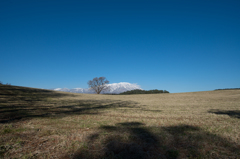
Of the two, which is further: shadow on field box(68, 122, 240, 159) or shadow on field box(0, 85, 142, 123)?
shadow on field box(0, 85, 142, 123)

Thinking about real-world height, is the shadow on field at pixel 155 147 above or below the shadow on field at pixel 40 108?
below

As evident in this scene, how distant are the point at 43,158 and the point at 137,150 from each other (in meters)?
3.01

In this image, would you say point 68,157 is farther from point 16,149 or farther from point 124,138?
point 124,138

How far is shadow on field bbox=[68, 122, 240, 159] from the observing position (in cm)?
431

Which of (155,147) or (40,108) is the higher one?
(40,108)

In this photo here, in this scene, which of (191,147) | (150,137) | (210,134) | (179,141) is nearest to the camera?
(191,147)

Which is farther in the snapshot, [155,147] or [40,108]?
[40,108]

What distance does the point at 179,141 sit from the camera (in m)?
5.40

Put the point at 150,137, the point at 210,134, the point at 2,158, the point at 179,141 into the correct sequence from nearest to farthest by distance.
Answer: the point at 2,158
the point at 179,141
the point at 150,137
the point at 210,134

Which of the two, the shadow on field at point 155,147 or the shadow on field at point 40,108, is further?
the shadow on field at point 40,108

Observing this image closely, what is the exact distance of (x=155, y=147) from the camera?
4840 millimetres

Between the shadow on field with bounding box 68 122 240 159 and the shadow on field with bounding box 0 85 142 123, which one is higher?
the shadow on field with bounding box 0 85 142 123

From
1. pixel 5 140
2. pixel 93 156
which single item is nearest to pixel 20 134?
pixel 5 140

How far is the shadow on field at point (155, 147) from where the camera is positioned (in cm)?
431
